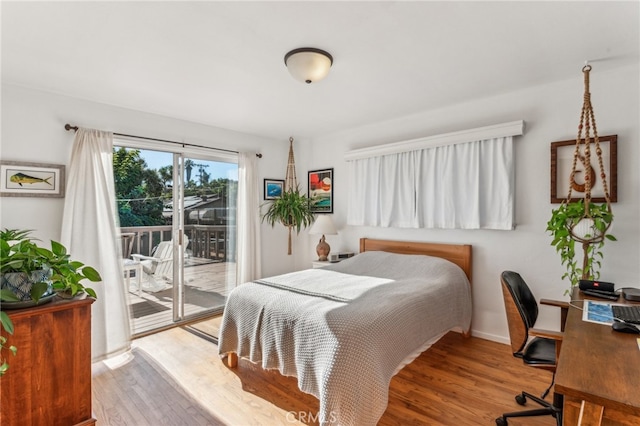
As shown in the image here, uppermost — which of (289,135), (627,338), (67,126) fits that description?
(289,135)

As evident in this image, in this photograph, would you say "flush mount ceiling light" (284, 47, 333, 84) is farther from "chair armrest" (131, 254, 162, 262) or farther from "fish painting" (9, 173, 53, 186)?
"chair armrest" (131, 254, 162, 262)

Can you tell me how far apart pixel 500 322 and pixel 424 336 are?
1326 mm

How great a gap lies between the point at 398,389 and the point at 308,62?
247 cm

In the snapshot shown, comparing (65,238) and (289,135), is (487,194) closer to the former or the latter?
(289,135)

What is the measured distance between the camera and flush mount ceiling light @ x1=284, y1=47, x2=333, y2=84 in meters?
2.13

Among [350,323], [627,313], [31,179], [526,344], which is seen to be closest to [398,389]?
[350,323]

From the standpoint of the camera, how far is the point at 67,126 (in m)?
2.86

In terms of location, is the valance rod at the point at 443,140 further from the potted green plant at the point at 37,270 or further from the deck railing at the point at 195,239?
the potted green plant at the point at 37,270

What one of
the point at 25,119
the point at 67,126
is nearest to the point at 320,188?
the point at 67,126

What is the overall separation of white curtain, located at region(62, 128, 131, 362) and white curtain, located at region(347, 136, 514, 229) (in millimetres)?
2755

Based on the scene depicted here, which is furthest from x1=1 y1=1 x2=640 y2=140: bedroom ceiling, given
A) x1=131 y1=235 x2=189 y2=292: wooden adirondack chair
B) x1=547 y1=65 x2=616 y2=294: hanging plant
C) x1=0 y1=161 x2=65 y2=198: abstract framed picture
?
x1=131 y1=235 x2=189 y2=292: wooden adirondack chair

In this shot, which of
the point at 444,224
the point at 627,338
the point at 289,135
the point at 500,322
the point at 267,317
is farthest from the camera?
the point at 289,135

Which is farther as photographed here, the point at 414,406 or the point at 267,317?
the point at 267,317

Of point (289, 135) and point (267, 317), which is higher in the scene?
point (289, 135)
